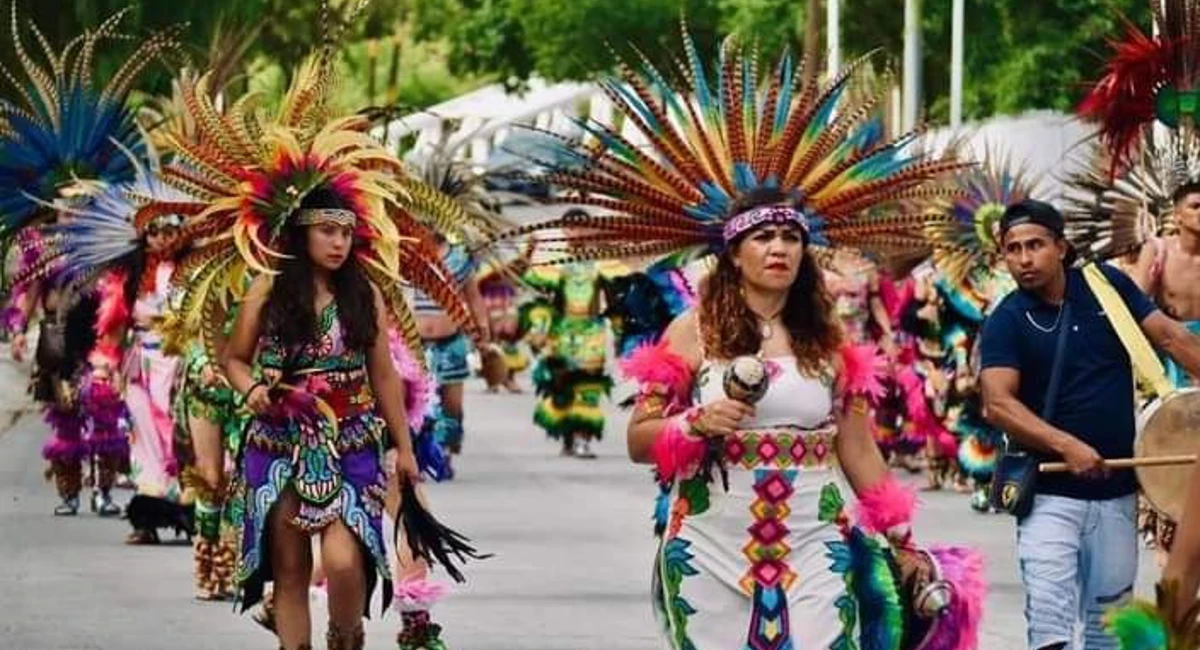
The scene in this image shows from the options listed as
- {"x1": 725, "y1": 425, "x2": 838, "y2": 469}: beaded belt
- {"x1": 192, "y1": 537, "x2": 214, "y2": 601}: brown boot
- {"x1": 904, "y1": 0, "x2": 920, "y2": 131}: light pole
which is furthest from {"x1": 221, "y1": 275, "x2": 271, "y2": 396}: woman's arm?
{"x1": 904, "y1": 0, "x2": 920, "y2": 131}: light pole

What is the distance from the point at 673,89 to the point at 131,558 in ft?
27.1

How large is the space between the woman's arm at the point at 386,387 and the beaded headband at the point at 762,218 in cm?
233

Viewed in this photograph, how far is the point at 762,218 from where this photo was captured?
33.0ft

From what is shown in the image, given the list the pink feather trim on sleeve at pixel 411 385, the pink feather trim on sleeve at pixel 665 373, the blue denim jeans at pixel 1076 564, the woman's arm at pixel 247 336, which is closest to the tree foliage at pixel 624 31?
the pink feather trim on sleeve at pixel 411 385

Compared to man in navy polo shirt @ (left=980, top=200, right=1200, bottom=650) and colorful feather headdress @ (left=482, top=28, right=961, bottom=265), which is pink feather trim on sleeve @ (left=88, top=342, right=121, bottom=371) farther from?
colorful feather headdress @ (left=482, top=28, right=961, bottom=265)

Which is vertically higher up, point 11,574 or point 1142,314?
point 1142,314

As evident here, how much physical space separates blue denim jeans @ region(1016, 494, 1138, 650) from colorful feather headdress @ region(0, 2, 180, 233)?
7.10m

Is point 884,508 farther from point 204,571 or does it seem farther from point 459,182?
point 459,182

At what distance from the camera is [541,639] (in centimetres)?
1464

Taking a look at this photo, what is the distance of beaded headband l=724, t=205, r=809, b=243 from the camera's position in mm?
10062

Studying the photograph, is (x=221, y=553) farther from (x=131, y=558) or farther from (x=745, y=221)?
(x=745, y=221)

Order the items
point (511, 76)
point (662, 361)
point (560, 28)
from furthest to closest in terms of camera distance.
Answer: point (511, 76) → point (560, 28) → point (662, 361)

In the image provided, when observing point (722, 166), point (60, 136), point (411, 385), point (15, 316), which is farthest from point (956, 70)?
point (722, 166)

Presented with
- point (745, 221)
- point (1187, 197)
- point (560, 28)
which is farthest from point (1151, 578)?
point (560, 28)
